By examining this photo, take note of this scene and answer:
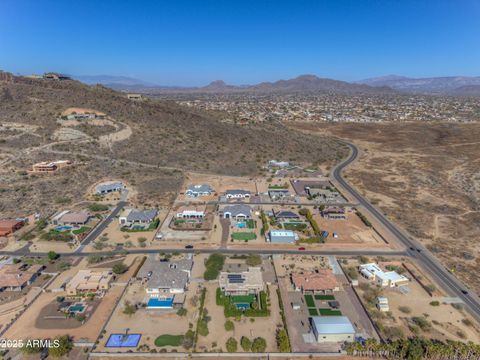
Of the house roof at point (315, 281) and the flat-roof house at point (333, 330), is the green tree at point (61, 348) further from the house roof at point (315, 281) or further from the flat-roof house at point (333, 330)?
the house roof at point (315, 281)

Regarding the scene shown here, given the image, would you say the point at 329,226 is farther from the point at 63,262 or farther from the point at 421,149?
the point at 421,149

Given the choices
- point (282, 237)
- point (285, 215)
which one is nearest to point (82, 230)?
point (282, 237)

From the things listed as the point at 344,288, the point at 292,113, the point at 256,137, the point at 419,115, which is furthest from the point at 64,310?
the point at 419,115

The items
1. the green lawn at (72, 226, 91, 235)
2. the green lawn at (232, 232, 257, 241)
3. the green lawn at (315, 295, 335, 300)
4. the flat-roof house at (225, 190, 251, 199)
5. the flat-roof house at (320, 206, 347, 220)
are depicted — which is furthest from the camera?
the flat-roof house at (225, 190, 251, 199)

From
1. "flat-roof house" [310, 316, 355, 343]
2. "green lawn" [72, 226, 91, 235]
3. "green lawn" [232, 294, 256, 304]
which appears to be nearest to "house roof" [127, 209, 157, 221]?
"green lawn" [72, 226, 91, 235]

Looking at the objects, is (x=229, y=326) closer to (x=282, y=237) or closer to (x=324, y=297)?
(x=324, y=297)

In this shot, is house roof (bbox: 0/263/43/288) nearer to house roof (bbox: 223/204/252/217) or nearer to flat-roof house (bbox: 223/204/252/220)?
flat-roof house (bbox: 223/204/252/220)
